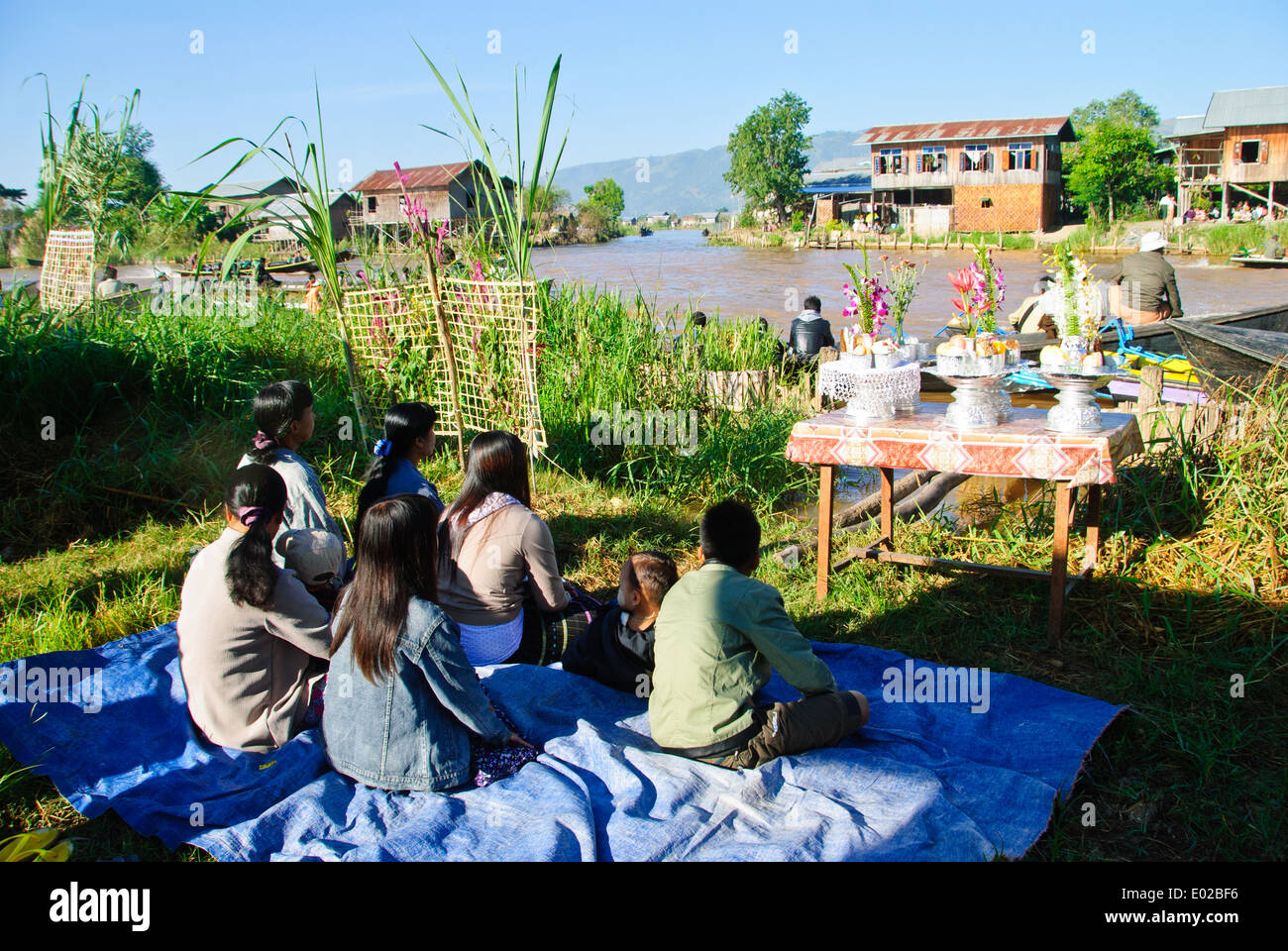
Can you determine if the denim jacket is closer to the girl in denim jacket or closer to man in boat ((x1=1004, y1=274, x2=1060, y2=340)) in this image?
the girl in denim jacket

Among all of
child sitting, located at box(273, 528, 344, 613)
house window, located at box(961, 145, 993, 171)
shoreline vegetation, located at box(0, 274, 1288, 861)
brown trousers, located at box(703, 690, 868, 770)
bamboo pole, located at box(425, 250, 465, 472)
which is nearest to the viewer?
brown trousers, located at box(703, 690, 868, 770)

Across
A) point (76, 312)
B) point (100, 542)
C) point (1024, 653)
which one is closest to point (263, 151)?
point (100, 542)

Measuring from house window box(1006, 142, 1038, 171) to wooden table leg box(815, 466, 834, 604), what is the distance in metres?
44.0

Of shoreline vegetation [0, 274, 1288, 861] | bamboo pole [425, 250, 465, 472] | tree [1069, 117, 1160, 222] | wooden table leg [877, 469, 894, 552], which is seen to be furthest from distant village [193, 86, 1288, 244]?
wooden table leg [877, 469, 894, 552]

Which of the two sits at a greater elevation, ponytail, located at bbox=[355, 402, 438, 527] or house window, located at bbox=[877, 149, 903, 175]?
house window, located at bbox=[877, 149, 903, 175]

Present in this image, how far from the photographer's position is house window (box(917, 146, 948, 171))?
45472mm

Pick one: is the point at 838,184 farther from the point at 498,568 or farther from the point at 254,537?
the point at 254,537

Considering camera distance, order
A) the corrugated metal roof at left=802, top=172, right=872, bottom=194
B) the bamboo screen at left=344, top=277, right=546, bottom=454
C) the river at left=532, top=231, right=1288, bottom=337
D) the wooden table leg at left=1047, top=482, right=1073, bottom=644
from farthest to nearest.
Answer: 1. the corrugated metal roof at left=802, top=172, right=872, bottom=194
2. the river at left=532, top=231, right=1288, bottom=337
3. the bamboo screen at left=344, top=277, right=546, bottom=454
4. the wooden table leg at left=1047, top=482, right=1073, bottom=644

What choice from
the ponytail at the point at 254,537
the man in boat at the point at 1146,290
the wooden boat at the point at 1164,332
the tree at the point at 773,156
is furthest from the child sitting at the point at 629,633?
the tree at the point at 773,156

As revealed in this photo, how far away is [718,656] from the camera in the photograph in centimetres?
308

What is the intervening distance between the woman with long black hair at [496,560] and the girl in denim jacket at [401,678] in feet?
2.56

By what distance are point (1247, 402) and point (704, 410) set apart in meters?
3.67

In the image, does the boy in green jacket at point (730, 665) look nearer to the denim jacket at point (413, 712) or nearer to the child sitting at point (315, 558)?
the denim jacket at point (413, 712)

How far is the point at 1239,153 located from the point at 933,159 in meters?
13.0
